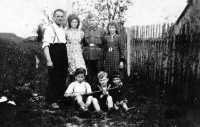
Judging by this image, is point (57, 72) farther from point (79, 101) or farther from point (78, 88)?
point (79, 101)

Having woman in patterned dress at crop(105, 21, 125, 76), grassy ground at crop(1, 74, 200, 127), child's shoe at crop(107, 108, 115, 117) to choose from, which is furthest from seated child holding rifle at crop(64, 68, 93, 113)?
woman in patterned dress at crop(105, 21, 125, 76)

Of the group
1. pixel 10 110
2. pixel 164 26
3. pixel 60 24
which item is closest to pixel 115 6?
pixel 164 26

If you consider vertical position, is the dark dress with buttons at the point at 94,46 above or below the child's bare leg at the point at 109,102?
above

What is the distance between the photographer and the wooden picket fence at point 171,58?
479 cm

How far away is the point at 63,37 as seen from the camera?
480cm

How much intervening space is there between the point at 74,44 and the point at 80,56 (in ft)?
0.98

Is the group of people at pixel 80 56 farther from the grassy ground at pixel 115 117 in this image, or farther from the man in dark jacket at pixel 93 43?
the grassy ground at pixel 115 117

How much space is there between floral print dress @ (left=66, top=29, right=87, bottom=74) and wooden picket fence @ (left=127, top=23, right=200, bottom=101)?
83.2 inches

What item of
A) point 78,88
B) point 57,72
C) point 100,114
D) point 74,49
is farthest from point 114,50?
point 100,114

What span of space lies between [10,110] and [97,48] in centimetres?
224

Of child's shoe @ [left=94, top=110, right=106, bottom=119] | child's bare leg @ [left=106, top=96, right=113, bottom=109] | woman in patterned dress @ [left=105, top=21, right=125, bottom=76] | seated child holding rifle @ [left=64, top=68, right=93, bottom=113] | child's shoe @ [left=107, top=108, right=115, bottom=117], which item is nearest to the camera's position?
child's shoe @ [left=94, top=110, right=106, bottom=119]

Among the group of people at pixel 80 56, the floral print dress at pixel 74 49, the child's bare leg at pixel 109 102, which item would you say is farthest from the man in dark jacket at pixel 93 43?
the child's bare leg at pixel 109 102

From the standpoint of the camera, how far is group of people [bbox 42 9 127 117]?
470 cm

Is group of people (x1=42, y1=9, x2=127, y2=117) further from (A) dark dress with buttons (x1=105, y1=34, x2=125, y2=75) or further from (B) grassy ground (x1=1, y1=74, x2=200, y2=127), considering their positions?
(B) grassy ground (x1=1, y1=74, x2=200, y2=127)
